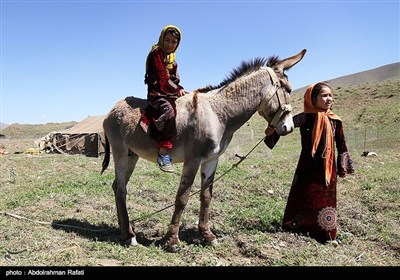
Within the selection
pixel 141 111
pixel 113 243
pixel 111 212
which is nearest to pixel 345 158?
pixel 141 111

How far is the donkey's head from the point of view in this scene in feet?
15.4

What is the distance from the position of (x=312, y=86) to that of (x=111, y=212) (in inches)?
150

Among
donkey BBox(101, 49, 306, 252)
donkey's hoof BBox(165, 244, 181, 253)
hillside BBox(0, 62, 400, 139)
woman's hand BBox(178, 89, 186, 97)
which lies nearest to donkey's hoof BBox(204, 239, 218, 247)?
donkey BBox(101, 49, 306, 252)

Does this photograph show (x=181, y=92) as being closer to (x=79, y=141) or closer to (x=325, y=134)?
(x=325, y=134)

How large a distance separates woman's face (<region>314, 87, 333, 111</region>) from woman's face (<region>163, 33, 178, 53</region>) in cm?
203

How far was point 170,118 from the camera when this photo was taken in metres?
4.55

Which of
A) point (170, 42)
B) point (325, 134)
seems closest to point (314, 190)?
point (325, 134)

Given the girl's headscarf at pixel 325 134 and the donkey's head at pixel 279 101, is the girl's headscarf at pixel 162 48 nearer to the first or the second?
the donkey's head at pixel 279 101

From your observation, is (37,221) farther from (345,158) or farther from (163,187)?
Answer: (345,158)

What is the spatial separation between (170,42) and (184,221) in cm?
280

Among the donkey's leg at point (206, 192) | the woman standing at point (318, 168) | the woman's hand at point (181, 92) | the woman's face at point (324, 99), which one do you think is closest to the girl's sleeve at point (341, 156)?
the woman standing at point (318, 168)

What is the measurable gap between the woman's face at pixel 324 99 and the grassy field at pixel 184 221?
1.79 metres

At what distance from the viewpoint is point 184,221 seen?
230 inches

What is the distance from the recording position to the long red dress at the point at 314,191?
4.98 metres
